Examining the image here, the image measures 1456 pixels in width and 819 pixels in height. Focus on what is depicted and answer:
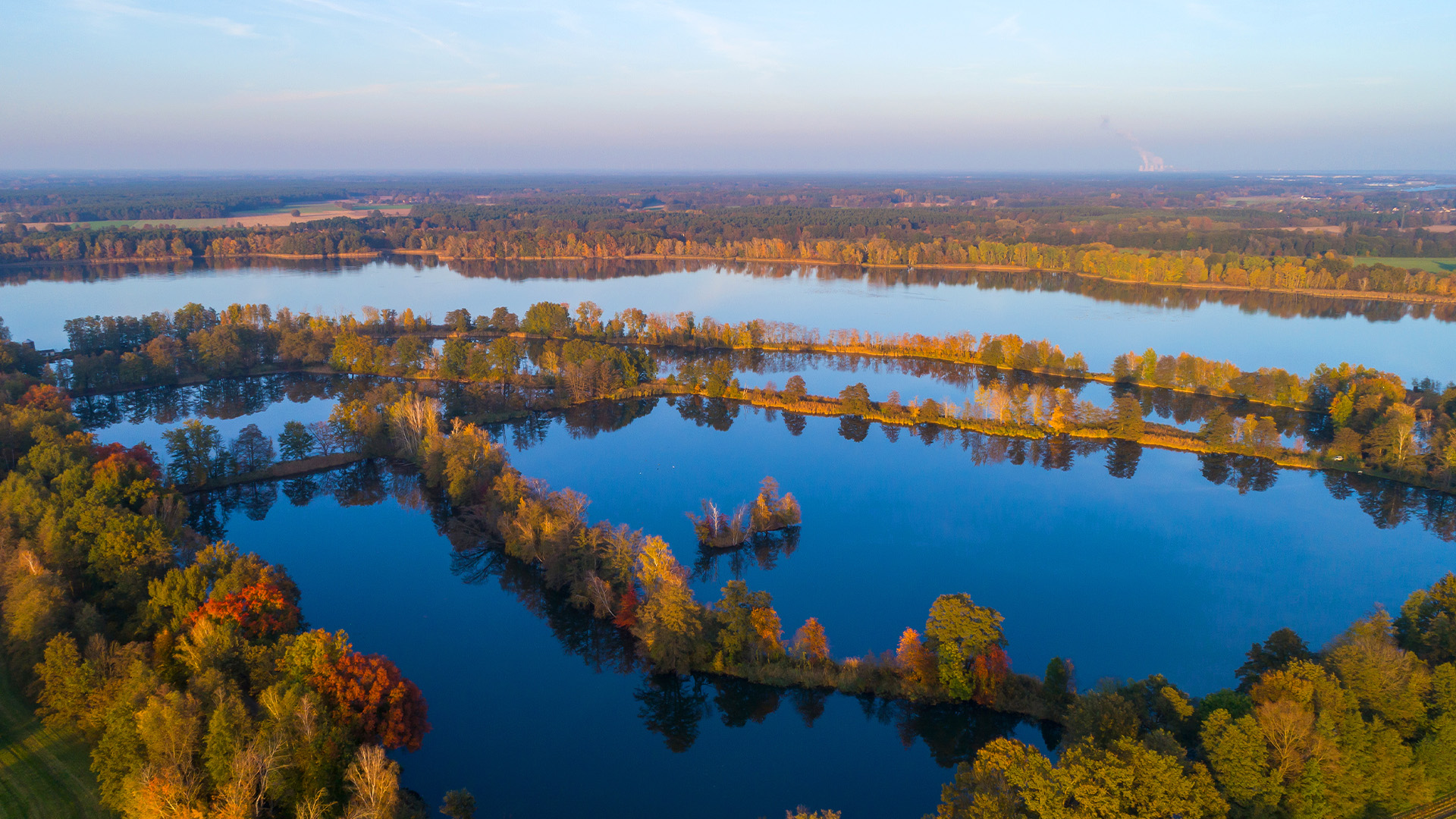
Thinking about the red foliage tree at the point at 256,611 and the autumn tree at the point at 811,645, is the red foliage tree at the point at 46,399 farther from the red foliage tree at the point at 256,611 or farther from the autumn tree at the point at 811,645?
the autumn tree at the point at 811,645

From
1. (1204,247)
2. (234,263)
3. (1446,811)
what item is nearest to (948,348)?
(1446,811)

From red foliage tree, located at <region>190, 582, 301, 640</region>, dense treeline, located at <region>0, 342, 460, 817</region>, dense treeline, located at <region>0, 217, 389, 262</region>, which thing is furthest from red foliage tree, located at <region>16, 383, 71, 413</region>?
dense treeline, located at <region>0, 217, 389, 262</region>

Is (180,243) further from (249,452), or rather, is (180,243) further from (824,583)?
(824,583)

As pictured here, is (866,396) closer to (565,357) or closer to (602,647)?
(565,357)

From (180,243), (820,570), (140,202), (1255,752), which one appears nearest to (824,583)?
(820,570)

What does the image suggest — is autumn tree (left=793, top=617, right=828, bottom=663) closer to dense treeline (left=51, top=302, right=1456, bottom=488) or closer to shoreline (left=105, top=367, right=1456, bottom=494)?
shoreline (left=105, top=367, right=1456, bottom=494)
